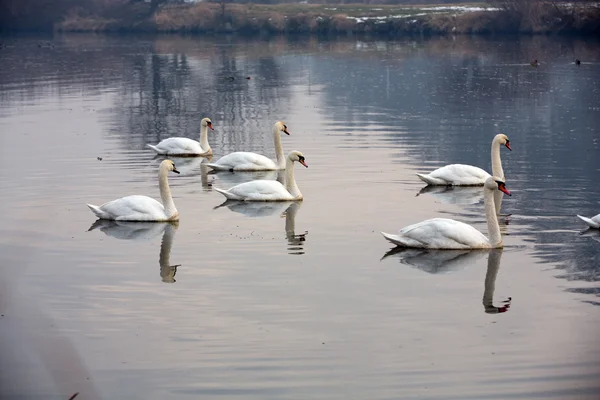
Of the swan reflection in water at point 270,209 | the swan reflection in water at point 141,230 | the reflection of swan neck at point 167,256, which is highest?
the reflection of swan neck at point 167,256

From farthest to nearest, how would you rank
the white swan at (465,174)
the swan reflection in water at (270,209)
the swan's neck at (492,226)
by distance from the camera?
the white swan at (465,174)
the swan reflection in water at (270,209)
the swan's neck at (492,226)

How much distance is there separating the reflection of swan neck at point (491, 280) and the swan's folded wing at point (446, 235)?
0.25m

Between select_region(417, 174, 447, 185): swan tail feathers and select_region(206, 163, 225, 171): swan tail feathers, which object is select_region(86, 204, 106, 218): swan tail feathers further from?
select_region(417, 174, 447, 185): swan tail feathers

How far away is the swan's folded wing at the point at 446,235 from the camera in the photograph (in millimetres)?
13461

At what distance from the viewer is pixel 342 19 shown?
78062 millimetres

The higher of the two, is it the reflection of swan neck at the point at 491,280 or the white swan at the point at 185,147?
the reflection of swan neck at the point at 491,280

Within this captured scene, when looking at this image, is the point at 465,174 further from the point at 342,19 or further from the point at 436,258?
the point at 342,19

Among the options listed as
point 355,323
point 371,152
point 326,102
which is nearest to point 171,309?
point 355,323

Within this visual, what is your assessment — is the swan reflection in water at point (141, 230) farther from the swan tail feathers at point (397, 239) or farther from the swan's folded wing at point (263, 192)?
the swan tail feathers at point (397, 239)

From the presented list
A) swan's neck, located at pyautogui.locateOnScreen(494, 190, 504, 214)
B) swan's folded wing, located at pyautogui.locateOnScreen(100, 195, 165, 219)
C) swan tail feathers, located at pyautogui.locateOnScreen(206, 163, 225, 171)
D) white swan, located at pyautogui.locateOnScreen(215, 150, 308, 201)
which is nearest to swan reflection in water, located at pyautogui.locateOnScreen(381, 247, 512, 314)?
swan's neck, located at pyautogui.locateOnScreen(494, 190, 504, 214)

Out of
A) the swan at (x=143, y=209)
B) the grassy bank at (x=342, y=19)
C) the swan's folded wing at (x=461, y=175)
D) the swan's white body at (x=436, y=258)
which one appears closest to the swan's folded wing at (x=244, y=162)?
the swan's folded wing at (x=461, y=175)

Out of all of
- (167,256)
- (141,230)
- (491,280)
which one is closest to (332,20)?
(141,230)

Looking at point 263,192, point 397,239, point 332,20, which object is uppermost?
point 332,20

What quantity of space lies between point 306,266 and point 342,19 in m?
66.5
